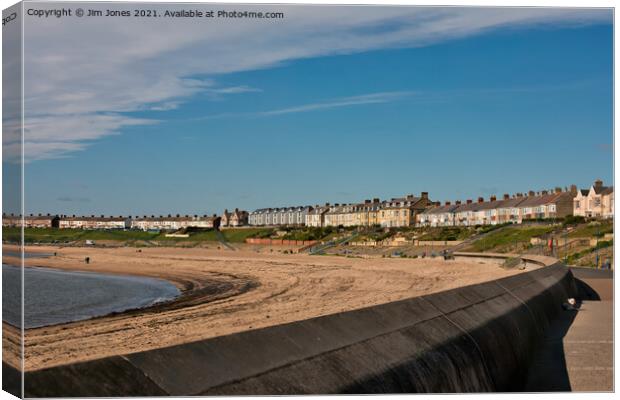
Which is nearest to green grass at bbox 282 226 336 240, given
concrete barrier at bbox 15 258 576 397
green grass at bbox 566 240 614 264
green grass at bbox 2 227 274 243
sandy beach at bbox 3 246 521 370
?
sandy beach at bbox 3 246 521 370

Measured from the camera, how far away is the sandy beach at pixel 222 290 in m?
16.3

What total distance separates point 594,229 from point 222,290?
17.4 metres

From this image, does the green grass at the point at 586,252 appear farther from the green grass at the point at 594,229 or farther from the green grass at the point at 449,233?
the green grass at the point at 449,233

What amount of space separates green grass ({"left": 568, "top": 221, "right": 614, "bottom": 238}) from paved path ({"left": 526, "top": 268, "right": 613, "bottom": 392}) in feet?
10.6

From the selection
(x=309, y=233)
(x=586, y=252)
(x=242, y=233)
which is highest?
(x=242, y=233)

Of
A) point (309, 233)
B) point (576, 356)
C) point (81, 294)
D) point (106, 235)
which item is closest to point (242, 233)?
point (81, 294)

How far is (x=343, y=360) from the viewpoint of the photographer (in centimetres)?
704

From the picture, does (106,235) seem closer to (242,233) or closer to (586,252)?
(242,233)

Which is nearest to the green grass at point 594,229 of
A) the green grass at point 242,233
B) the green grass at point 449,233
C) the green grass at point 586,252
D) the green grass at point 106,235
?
the green grass at point 586,252

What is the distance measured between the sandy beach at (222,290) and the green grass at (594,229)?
11.0 feet

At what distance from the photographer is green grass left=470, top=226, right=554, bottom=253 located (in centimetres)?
5362

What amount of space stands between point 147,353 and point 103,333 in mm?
16416

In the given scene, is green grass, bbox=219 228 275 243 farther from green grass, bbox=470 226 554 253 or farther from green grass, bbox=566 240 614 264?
green grass, bbox=566 240 614 264

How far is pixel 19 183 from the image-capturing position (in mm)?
7902
